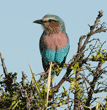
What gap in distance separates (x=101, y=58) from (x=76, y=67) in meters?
0.50

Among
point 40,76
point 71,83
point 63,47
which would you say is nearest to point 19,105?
point 40,76

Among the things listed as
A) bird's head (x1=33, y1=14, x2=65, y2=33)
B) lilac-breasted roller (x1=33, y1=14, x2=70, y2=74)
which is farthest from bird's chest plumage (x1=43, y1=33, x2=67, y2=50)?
bird's head (x1=33, y1=14, x2=65, y2=33)

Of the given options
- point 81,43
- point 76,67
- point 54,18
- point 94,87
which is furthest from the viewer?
point 54,18

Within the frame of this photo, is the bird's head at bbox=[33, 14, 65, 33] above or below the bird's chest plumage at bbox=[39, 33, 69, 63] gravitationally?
above

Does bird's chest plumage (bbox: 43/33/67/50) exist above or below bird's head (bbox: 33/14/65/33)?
below

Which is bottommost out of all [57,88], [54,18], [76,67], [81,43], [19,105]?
[19,105]

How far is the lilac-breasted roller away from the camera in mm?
4824

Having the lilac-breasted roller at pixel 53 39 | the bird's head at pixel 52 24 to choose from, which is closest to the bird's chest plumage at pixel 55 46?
the lilac-breasted roller at pixel 53 39

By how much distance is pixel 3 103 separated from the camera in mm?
3693

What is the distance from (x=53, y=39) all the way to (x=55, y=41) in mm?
72

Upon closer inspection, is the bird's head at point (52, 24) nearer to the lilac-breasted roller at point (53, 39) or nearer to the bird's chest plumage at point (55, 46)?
the lilac-breasted roller at point (53, 39)

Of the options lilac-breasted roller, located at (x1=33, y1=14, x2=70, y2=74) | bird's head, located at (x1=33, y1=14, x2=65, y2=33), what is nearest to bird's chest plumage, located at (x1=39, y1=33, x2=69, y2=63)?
lilac-breasted roller, located at (x1=33, y1=14, x2=70, y2=74)

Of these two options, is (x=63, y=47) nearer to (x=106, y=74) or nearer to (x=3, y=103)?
(x=106, y=74)

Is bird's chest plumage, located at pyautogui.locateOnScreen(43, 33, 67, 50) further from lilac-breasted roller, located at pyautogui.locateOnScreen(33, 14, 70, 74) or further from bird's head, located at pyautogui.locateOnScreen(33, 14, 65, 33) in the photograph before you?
bird's head, located at pyautogui.locateOnScreen(33, 14, 65, 33)
